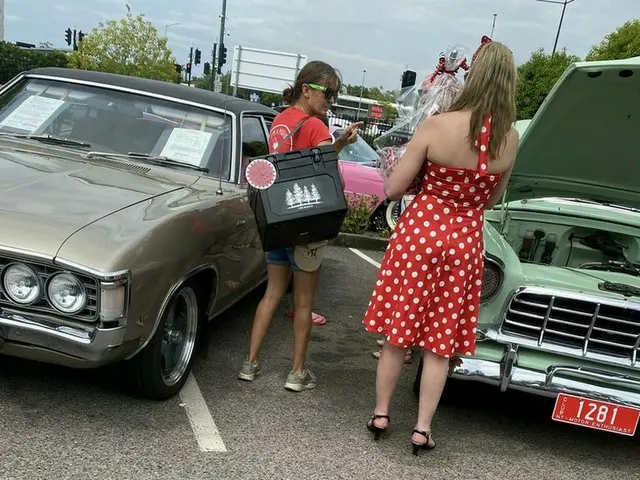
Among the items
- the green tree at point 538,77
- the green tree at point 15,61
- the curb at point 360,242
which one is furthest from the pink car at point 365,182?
the green tree at point 15,61

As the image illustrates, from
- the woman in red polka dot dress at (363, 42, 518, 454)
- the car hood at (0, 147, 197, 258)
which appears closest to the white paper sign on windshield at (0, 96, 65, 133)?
the car hood at (0, 147, 197, 258)

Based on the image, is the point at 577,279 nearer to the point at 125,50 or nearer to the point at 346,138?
the point at 346,138

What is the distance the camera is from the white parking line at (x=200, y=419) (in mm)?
2818

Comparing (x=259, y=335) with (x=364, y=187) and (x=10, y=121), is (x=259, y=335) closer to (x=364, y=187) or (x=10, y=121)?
(x=10, y=121)

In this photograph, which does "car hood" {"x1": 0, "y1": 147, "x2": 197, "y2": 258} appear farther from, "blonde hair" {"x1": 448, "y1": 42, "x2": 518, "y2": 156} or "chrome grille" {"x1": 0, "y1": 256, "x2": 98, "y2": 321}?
"blonde hair" {"x1": 448, "y1": 42, "x2": 518, "y2": 156}

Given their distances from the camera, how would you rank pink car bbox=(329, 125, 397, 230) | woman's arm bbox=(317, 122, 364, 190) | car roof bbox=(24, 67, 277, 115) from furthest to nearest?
pink car bbox=(329, 125, 397, 230), car roof bbox=(24, 67, 277, 115), woman's arm bbox=(317, 122, 364, 190)

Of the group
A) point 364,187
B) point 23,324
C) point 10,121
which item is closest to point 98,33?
point 364,187

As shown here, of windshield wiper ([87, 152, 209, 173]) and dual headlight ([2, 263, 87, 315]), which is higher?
windshield wiper ([87, 152, 209, 173])

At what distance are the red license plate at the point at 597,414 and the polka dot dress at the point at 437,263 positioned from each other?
62 centimetres

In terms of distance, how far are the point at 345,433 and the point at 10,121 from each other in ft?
9.30

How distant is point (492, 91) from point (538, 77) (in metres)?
24.7

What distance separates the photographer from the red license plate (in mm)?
2918

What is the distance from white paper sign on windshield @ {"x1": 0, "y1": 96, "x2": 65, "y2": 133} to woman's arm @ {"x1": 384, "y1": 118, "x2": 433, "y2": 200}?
7.72ft

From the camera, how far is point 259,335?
3.49 metres
